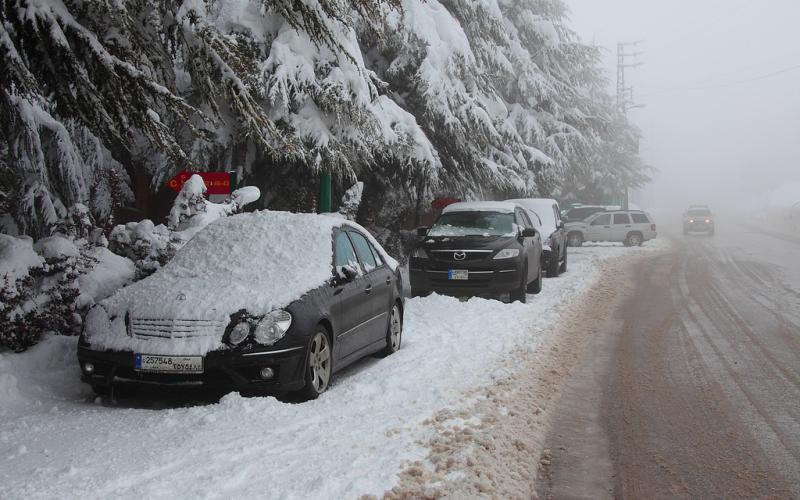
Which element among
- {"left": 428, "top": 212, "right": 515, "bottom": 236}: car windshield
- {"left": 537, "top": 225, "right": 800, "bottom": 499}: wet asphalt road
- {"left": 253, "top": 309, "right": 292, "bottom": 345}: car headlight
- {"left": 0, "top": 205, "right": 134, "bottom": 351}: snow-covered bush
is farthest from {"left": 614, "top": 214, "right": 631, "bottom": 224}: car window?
{"left": 253, "top": 309, "right": 292, "bottom": 345}: car headlight

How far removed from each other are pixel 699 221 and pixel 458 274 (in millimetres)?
34706

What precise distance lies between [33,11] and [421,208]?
14.6 metres

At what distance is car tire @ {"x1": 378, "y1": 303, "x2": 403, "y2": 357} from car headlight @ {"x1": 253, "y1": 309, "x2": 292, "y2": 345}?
7.64ft

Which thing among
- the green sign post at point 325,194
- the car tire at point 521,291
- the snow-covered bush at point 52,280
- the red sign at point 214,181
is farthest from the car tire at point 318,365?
the green sign post at point 325,194

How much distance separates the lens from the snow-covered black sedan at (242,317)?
19.5 feet

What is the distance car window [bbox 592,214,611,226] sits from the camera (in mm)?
32125

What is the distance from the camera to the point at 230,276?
6.75 m

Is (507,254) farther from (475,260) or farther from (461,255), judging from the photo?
(461,255)

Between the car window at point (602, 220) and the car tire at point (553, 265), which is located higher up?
the car window at point (602, 220)

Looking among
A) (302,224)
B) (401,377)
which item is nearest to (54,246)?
(302,224)

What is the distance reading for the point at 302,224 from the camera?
7676mm

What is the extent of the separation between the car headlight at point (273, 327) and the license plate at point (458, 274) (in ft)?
22.2

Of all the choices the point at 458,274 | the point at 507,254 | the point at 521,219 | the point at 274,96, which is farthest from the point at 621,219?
the point at 274,96

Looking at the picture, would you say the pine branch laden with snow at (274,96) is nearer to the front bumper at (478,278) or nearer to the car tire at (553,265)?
the front bumper at (478,278)
